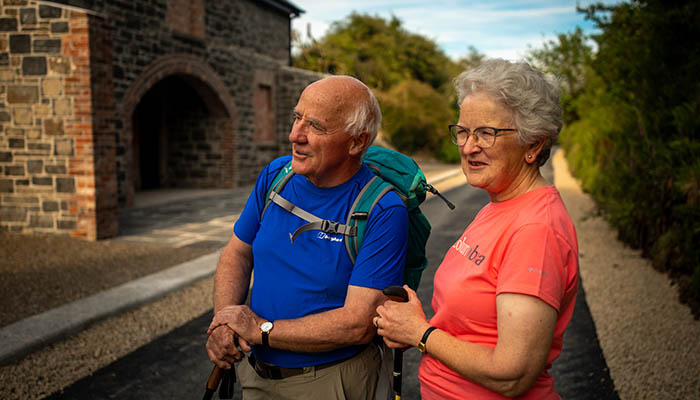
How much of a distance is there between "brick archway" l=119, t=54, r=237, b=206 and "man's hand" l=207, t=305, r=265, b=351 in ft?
33.4

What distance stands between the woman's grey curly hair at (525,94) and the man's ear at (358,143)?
1.74 ft

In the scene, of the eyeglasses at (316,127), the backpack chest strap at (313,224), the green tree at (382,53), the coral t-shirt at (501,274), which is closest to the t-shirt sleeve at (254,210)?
the backpack chest strap at (313,224)

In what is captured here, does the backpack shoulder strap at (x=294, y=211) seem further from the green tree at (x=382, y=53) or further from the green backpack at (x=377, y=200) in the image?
the green tree at (x=382, y=53)

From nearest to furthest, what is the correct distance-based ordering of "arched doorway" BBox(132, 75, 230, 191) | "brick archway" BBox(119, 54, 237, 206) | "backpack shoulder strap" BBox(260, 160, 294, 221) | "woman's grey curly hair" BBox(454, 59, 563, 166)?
"woman's grey curly hair" BBox(454, 59, 563, 166) < "backpack shoulder strap" BBox(260, 160, 294, 221) < "brick archway" BBox(119, 54, 237, 206) < "arched doorway" BBox(132, 75, 230, 191)

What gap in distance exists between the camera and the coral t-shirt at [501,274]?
1.31 m

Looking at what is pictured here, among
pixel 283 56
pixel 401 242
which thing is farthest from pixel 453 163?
pixel 401 242

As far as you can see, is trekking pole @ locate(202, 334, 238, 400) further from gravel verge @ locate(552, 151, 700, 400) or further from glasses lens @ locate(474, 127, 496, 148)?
gravel verge @ locate(552, 151, 700, 400)

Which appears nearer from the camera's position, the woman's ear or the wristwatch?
the woman's ear

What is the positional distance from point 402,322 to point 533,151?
64cm

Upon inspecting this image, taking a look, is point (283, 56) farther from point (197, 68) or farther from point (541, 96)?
point (541, 96)

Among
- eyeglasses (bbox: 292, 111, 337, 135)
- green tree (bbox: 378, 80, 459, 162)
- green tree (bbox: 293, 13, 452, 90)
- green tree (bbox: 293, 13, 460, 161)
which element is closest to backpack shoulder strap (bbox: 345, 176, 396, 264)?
eyeglasses (bbox: 292, 111, 337, 135)

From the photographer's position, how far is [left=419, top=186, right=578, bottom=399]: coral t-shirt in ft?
4.31

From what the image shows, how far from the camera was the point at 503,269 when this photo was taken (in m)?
1.36

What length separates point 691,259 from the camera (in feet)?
16.3
